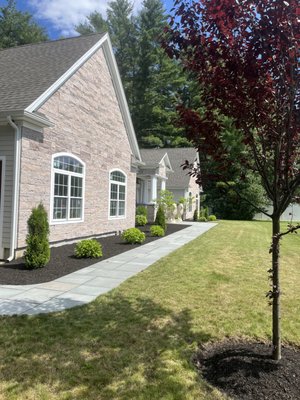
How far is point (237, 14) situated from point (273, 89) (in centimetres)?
78

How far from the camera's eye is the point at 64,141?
10.5 metres

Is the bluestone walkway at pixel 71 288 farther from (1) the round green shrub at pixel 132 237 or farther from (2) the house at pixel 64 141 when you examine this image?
(1) the round green shrub at pixel 132 237

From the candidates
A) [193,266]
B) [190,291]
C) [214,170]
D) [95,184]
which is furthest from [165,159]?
[214,170]

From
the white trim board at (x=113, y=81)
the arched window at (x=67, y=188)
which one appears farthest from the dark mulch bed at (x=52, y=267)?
the white trim board at (x=113, y=81)

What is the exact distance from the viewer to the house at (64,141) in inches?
331

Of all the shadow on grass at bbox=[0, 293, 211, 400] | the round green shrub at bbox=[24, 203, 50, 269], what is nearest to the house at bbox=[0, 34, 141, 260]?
the round green shrub at bbox=[24, 203, 50, 269]

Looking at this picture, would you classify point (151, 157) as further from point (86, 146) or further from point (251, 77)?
point (251, 77)

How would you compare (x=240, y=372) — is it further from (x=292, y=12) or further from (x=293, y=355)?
(x=292, y=12)

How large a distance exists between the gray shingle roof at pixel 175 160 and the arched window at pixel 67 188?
438 inches

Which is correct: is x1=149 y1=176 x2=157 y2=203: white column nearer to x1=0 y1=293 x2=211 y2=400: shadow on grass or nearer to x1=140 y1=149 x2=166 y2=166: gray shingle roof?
x1=140 y1=149 x2=166 y2=166: gray shingle roof

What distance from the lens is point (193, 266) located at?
8484 mm

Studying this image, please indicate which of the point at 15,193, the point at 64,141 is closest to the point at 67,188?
the point at 64,141

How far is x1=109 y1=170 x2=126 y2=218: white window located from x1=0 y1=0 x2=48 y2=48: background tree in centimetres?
2524

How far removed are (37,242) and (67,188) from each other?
339 cm
